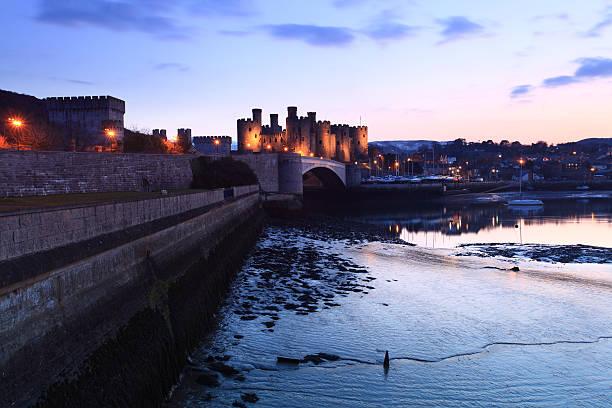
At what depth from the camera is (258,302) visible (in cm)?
1659

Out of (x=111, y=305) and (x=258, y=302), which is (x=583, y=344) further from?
(x=111, y=305)

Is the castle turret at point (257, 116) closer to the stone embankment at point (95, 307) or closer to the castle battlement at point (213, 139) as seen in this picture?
the castle battlement at point (213, 139)

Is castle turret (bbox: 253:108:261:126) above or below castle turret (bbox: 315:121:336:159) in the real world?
above

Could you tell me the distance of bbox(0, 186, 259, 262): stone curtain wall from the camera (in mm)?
6414

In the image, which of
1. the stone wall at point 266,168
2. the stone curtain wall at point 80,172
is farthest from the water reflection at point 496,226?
the stone curtain wall at point 80,172

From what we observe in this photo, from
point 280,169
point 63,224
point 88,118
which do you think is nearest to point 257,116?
point 280,169

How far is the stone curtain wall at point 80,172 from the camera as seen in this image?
1805 cm

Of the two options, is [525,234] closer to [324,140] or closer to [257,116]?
[257,116]

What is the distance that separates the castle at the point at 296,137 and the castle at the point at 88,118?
3796 centimetres

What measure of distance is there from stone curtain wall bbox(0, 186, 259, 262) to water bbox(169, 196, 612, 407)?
3.29m

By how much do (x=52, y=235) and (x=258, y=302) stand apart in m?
9.71

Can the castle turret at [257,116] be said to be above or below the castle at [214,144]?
above

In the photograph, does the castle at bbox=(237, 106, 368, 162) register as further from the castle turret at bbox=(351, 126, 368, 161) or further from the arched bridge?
the arched bridge

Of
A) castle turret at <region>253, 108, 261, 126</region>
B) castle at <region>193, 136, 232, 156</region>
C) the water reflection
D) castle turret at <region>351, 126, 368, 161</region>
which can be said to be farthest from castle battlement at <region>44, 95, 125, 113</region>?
castle turret at <region>351, 126, 368, 161</region>
